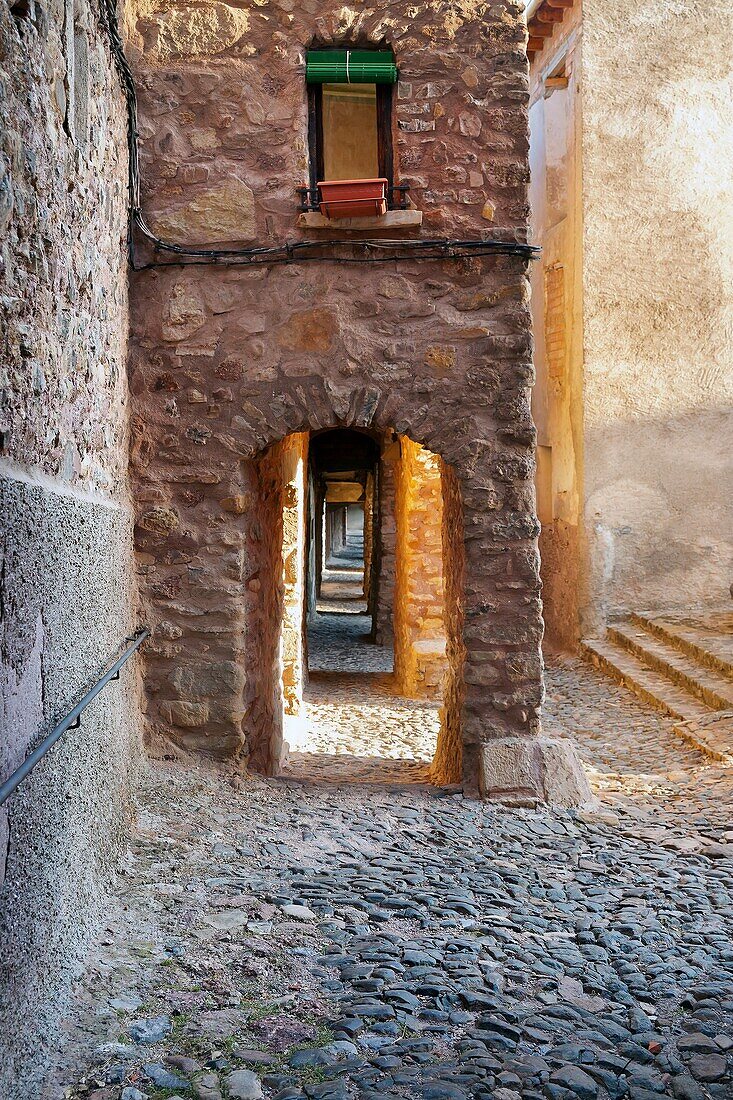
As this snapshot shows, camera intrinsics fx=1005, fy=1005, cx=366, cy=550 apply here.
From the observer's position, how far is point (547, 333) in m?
11.8

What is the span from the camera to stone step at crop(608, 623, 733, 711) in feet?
25.3

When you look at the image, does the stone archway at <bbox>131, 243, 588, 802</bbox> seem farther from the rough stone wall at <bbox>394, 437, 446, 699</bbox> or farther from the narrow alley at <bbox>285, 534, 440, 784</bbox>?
the rough stone wall at <bbox>394, 437, 446, 699</bbox>

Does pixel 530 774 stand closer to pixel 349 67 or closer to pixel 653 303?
pixel 349 67

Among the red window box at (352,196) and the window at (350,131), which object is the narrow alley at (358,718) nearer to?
the red window box at (352,196)

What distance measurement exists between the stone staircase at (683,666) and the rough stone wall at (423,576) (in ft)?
5.78

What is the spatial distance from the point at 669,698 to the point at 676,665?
0.70 metres

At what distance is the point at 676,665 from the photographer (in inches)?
347

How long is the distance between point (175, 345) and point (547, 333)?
25.0ft

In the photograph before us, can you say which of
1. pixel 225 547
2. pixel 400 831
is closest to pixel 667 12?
pixel 225 547

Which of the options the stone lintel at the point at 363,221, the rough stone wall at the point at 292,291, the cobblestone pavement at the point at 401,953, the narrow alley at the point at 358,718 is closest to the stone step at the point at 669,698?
the cobblestone pavement at the point at 401,953

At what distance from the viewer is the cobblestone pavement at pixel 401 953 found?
2500 millimetres

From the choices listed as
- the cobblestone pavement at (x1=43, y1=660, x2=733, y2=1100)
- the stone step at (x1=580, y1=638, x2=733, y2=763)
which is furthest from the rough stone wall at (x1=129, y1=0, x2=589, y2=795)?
the stone step at (x1=580, y1=638, x2=733, y2=763)

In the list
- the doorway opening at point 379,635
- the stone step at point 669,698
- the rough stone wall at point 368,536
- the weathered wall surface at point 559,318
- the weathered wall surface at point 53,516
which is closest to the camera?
the weathered wall surface at point 53,516

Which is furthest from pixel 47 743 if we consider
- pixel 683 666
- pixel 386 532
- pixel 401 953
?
pixel 386 532
